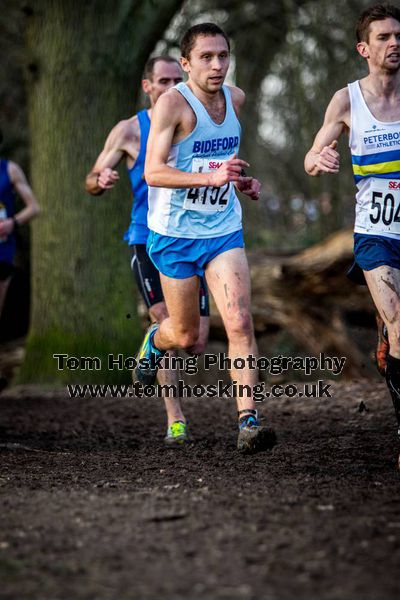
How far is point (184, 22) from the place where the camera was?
14195mm

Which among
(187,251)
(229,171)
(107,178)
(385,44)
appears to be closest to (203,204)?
(187,251)

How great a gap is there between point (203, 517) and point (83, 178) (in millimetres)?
6469

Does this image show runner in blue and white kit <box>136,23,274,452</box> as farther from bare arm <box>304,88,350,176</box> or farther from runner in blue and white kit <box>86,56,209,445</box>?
runner in blue and white kit <box>86,56,209,445</box>

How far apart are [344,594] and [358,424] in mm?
4127

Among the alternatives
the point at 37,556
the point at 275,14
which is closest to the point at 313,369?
the point at 275,14

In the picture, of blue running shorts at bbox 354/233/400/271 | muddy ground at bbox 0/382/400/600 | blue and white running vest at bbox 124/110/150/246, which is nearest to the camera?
muddy ground at bbox 0/382/400/600

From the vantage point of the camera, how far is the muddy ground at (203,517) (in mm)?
3191

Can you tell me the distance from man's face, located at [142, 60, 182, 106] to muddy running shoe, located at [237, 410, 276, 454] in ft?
8.04

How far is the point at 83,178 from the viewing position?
1002 cm

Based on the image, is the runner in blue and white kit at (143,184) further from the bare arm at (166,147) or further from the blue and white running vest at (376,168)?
the blue and white running vest at (376,168)

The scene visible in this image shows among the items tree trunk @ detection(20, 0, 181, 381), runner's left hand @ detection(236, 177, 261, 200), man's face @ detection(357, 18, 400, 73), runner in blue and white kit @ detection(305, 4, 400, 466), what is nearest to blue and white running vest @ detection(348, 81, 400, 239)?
runner in blue and white kit @ detection(305, 4, 400, 466)

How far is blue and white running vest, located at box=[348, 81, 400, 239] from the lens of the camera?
18.0 ft

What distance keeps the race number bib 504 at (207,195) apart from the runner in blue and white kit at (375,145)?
52 centimetres

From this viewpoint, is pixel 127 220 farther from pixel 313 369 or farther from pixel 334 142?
pixel 334 142
